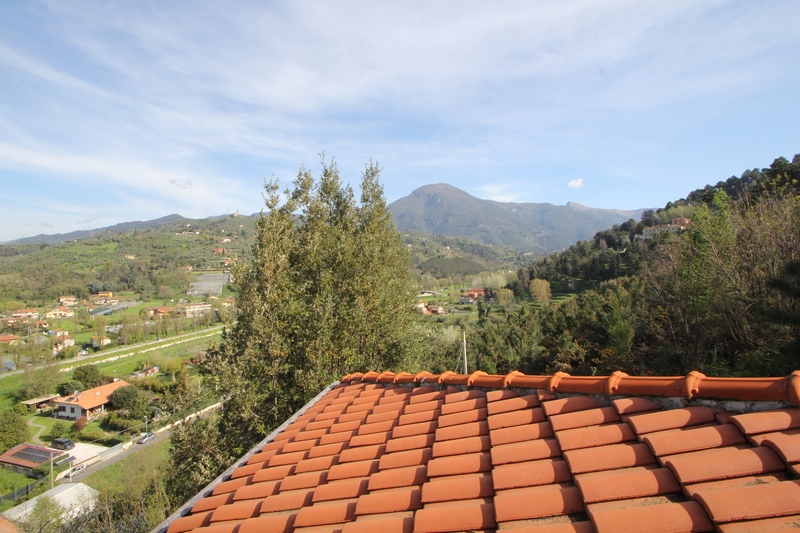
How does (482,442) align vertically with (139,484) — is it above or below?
above

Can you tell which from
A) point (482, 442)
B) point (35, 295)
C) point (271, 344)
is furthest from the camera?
point (35, 295)

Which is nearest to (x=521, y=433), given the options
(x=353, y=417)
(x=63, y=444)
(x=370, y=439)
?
(x=370, y=439)

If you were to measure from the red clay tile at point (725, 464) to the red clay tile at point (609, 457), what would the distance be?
0.22 m

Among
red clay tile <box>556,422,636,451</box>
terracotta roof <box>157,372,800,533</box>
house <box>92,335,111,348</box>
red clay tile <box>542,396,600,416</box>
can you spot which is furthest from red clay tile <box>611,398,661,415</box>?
house <box>92,335,111,348</box>

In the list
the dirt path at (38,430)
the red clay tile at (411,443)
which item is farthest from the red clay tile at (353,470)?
the dirt path at (38,430)

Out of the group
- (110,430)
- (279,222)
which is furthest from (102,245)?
(279,222)

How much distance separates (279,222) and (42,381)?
57790 millimetres

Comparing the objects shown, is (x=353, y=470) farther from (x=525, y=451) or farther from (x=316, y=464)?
(x=525, y=451)

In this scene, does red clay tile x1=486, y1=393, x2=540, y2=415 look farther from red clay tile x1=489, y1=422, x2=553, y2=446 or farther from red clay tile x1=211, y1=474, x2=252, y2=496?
red clay tile x1=211, y1=474, x2=252, y2=496

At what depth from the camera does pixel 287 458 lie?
420cm

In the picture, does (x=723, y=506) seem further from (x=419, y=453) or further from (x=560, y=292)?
(x=560, y=292)

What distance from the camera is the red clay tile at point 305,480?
339cm

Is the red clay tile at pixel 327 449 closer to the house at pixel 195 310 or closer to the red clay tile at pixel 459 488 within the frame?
the red clay tile at pixel 459 488

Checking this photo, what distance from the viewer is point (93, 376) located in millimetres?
48438
